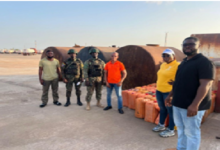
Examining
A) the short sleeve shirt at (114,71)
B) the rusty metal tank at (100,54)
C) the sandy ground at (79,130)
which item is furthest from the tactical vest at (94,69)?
the rusty metal tank at (100,54)

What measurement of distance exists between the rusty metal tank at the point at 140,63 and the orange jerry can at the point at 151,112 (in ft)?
8.31

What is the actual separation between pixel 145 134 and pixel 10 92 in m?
6.53

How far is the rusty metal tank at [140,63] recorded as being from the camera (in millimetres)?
6805

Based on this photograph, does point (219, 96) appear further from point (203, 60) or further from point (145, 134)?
point (203, 60)

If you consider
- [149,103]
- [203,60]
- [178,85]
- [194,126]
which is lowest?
[149,103]

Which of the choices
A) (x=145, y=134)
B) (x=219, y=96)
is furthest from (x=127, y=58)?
(x=145, y=134)

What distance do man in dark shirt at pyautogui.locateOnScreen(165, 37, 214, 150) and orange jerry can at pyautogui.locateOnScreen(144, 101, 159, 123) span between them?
5.77 feet

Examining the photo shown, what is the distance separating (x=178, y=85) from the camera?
245 centimetres

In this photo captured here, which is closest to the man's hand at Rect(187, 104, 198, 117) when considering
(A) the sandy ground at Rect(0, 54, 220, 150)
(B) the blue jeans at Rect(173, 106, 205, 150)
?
(B) the blue jeans at Rect(173, 106, 205, 150)

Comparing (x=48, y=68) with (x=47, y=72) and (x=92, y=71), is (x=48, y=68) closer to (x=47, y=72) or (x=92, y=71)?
(x=47, y=72)

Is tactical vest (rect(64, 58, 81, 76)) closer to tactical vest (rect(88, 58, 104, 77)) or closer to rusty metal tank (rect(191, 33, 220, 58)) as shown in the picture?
tactical vest (rect(88, 58, 104, 77))

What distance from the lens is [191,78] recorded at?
2.29 m

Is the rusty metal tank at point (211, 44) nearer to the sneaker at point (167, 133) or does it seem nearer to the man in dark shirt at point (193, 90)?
the sneaker at point (167, 133)

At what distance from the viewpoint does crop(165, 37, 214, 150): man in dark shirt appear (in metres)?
2.16
